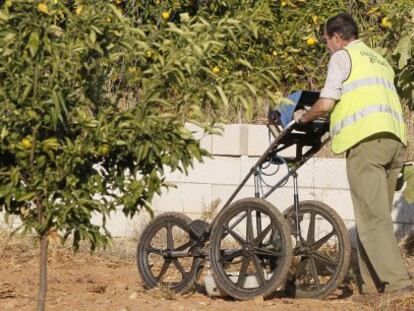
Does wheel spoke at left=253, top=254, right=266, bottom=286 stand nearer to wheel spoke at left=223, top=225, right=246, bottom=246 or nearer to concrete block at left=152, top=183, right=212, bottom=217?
wheel spoke at left=223, top=225, right=246, bottom=246

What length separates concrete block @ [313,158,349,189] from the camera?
8992mm

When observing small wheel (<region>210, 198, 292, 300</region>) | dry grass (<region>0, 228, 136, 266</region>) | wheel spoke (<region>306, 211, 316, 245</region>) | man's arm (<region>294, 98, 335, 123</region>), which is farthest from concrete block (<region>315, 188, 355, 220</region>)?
man's arm (<region>294, 98, 335, 123</region>)

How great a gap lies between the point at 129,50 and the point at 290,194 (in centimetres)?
410

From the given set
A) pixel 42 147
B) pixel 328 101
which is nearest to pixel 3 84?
pixel 42 147

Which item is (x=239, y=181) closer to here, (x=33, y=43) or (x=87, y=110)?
(x=87, y=110)

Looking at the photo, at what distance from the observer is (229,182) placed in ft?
30.1

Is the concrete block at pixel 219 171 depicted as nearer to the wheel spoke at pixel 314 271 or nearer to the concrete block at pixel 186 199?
the concrete block at pixel 186 199

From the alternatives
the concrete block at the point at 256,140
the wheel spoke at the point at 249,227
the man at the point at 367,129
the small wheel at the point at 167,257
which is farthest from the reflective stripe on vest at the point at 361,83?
the concrete block at the point at 256,140

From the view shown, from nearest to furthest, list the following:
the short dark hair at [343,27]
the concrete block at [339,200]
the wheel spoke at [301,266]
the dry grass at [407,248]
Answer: the short dark hair at [343,27] < the wheel spoke at [301,266] < the dry grass at [407,248] < the concrete block at [339,200]

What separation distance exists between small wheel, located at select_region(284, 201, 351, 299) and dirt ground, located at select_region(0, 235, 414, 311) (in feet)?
0.38

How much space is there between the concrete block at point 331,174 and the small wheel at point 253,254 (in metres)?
1.80

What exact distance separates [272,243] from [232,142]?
6.65 ft

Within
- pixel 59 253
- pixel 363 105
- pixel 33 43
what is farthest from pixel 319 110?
pixel 59 253

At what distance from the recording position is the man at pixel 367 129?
22.4 feet
